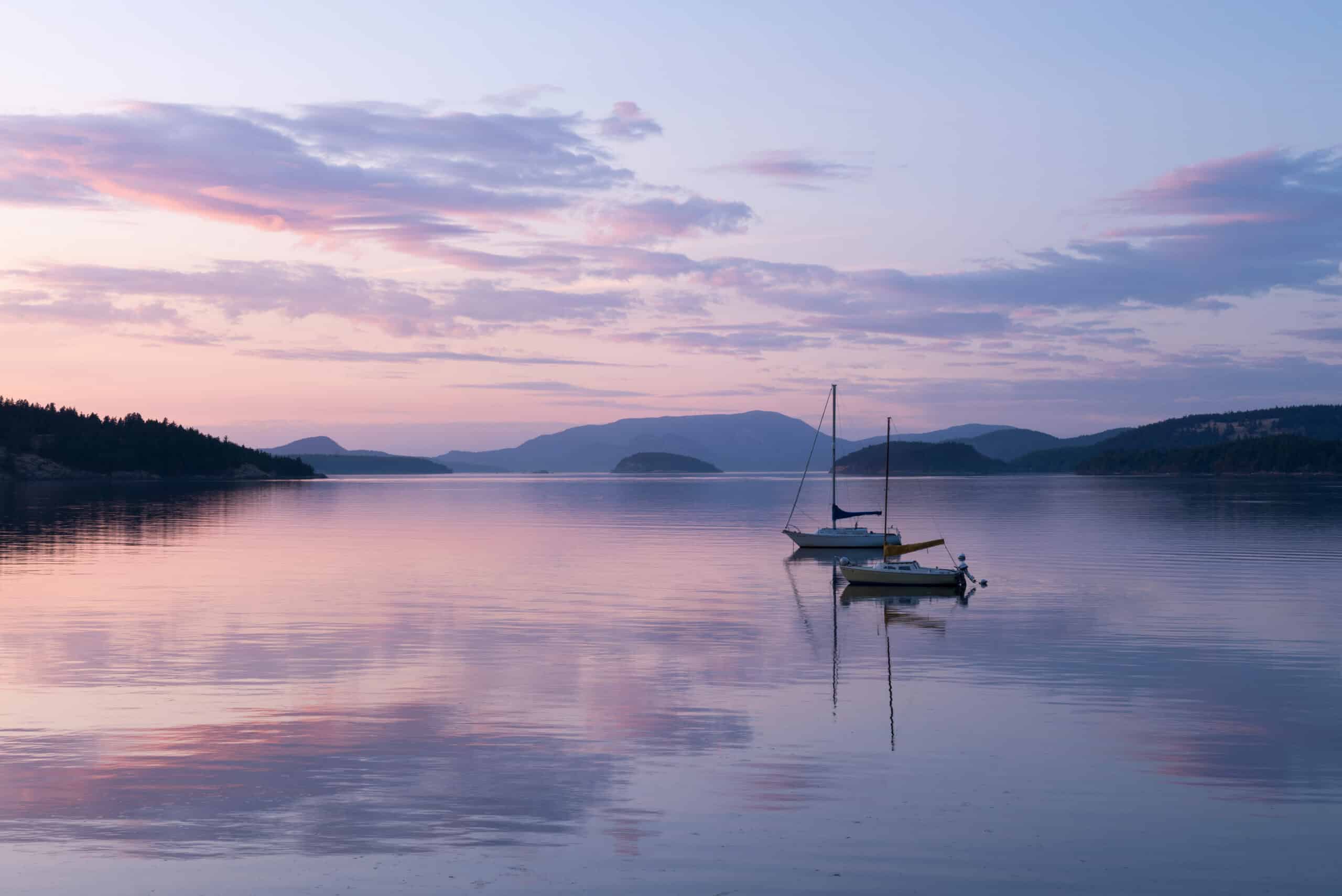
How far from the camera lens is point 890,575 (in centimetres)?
5653

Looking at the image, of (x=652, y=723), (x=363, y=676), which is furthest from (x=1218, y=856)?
(x=363, y=676)

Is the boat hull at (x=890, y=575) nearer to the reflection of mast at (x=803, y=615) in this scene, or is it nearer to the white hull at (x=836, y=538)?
the reflection of mast at (x=803, y=615)

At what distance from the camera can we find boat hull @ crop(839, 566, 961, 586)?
5497 cm

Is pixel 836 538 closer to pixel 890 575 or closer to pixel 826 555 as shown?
pixel 826 555

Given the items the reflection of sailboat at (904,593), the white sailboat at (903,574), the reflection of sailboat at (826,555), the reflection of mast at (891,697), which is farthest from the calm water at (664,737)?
the reflection of sailboat at (826,555)

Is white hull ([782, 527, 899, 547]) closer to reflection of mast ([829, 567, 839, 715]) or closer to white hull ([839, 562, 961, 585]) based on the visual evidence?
reflection of mast ([829, 567, 839, 715])

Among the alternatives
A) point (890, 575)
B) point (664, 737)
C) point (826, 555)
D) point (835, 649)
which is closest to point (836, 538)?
point (826, 555)

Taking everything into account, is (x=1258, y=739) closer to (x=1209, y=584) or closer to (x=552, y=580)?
(x=1209, y=584)

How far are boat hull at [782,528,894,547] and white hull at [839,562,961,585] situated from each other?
2566cm

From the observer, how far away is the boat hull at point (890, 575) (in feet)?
180

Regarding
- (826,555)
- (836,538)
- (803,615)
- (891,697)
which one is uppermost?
(836,538)

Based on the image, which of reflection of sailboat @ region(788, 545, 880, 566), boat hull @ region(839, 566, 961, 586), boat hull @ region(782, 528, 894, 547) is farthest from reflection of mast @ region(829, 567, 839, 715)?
boat hull @ region(782, 528, 894, 547)

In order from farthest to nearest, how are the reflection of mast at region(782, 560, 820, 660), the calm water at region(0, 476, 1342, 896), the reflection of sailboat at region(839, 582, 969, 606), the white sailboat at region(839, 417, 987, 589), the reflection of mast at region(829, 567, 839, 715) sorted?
the white sailboat at region(839, 417, 987, 589) → the reflection of sailboat at region(839, 582, 969, 606) → the reflection of mast at region(782, 560, 820, 660) → the reflection of mast at region(829, 567, 839, 715) → the calm water at region(0, 476, 1342, 896)

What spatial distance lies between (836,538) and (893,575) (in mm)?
28030
